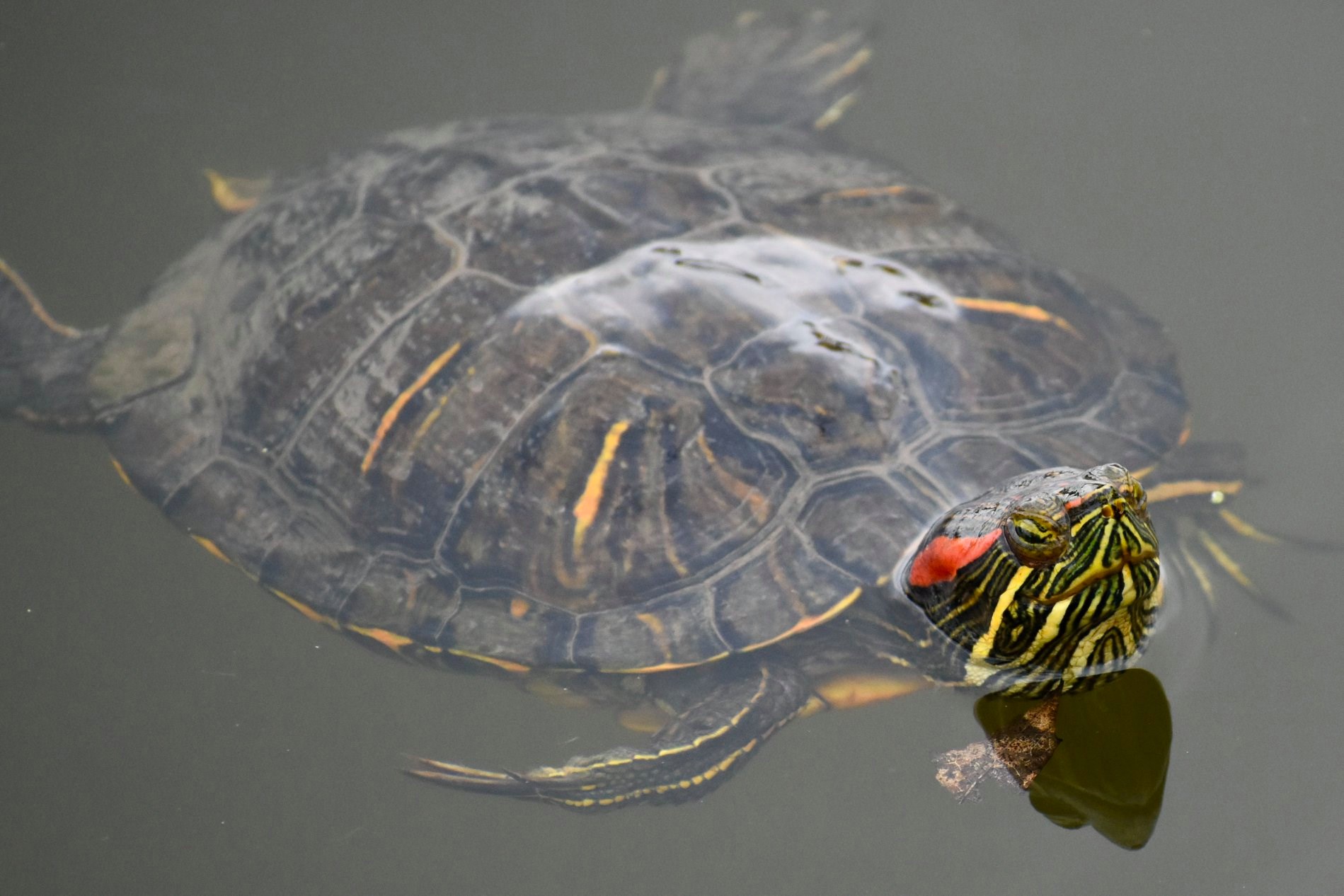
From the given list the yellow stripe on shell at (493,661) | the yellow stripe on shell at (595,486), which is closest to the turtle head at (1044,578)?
the yellow stripe on shell at (595,486)

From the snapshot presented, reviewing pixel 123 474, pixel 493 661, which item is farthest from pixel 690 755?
pixel 123 474

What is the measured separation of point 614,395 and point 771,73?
2.56 metres

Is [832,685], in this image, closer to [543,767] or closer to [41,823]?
[543,767]

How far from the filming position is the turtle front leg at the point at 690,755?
120 inches

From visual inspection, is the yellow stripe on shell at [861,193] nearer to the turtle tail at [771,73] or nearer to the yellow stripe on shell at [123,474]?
the turtle tail at [771,73]

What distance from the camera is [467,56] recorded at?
18.9 ft

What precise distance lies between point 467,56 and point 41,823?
4166mm

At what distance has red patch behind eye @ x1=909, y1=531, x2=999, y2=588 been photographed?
2.62m

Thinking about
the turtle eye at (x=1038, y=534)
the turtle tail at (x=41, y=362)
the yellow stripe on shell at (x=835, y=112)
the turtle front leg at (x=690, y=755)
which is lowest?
the turtle front leg at (x=690, y=755)

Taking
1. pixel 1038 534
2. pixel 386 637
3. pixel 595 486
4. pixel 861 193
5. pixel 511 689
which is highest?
pixel 861 193

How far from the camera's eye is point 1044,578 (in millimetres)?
2467

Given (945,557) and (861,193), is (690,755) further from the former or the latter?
(861,193)

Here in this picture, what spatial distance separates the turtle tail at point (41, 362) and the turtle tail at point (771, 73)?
269cm

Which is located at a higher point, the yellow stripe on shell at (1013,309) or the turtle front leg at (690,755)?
the yellow stripe on shell at (1013,309)
